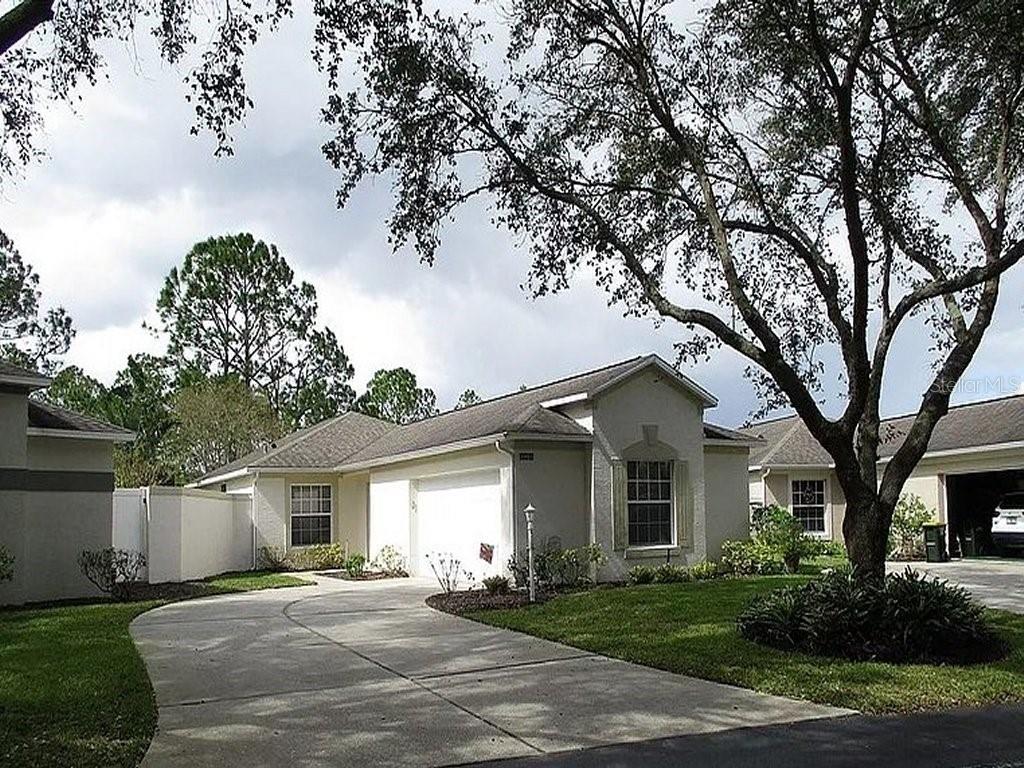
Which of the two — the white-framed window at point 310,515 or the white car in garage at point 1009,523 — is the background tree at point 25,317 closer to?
the white-framed window at point 310,515

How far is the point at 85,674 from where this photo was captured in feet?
31.9

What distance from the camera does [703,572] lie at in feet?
64.4

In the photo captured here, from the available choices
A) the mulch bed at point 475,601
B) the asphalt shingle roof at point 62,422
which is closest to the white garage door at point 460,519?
the mulch bed at point 475,601

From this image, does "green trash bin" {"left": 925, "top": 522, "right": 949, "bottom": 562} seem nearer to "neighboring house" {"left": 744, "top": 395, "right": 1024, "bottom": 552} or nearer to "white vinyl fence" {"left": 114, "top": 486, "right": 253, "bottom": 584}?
"neighboring house" {"left": 744, "top": 395, "right": 1024, "bottom": 552}

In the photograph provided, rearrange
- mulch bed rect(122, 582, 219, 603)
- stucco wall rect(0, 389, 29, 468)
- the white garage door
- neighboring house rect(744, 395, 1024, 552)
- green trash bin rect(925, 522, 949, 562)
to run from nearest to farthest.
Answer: stucco wall rect(0, 389, 29, 468), mulch bed rect(122, 582, 219, 603), the white garage door, green trash bin rect(925, 522, 949, 562), neighboring house rect(744, 395, 1024, 552)

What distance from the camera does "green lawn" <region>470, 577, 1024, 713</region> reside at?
8.96 m

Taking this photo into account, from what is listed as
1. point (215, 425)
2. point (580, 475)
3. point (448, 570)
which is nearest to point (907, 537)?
point (580, 475)

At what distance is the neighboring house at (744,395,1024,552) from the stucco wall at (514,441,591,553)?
7200mm

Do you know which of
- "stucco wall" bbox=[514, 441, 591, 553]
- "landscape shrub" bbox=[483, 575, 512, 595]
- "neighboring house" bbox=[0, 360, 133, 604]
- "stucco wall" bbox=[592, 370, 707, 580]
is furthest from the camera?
"stucco wall" bbox=[592, 370, 707, 580]

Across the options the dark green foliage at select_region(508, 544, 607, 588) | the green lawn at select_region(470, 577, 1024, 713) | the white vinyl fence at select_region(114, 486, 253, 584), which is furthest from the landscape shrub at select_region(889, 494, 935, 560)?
the white vinyl fence at select_region(114, 486, 253, 584)

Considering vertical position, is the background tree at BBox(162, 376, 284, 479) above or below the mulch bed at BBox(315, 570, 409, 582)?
above

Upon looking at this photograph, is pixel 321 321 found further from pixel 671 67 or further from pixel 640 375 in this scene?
pixel 671 67

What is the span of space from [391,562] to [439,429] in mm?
3426

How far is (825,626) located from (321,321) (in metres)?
37.0
